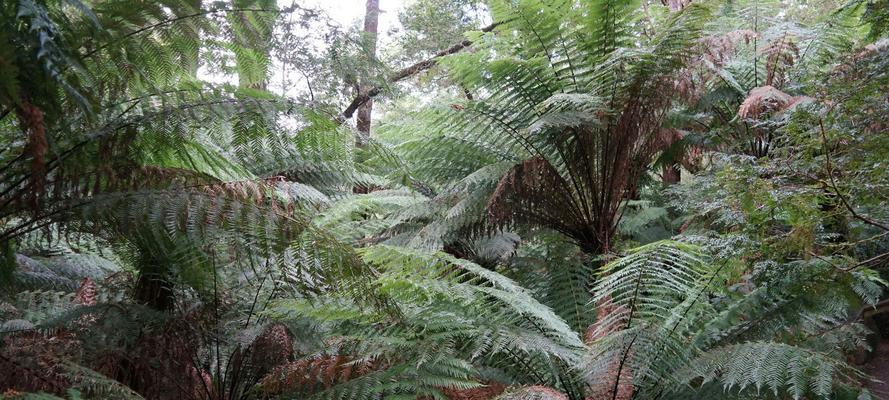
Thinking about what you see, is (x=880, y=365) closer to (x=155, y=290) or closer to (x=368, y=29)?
(x=155, y=290)

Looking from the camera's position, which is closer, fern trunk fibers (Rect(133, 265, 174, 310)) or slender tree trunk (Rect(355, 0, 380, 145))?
fern trunk fibers (Rect(133, 265, 174, 310))

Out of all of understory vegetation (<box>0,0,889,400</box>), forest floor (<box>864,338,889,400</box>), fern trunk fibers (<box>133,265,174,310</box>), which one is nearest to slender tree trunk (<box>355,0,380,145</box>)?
understory vegetation (<box>0,0,889,400</box>)

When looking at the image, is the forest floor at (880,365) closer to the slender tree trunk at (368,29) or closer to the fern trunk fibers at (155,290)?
the fern trunk fibers at (155,290)

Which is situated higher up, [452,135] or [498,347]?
[452,135]

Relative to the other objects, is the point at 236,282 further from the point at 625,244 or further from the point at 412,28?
the point at 412,28

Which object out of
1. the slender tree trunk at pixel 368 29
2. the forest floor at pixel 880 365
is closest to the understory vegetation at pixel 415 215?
the forest floor at pixel 880 365

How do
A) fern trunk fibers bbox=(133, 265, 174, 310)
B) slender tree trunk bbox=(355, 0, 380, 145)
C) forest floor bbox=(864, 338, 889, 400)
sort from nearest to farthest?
fern trunk fibers bbox=(133, 265, 174, 310) → forest floor bbox=(864, 338, 889, 400) → slender tree trunk bbox=(355, 0, 380, 145)

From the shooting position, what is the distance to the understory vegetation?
1592 millimetres

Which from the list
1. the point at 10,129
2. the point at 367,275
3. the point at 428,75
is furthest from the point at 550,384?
the point at 428,75

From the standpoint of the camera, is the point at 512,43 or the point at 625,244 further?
the point at 625,244

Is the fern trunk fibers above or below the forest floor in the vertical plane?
above

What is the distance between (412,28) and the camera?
6.26 metres

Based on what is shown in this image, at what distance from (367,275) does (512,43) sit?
177 centimetres

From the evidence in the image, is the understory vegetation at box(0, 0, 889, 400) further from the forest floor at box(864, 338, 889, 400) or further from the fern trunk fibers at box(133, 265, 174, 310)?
the forest floor at box(864, 338, 889, 400)
